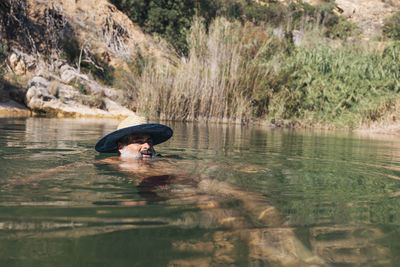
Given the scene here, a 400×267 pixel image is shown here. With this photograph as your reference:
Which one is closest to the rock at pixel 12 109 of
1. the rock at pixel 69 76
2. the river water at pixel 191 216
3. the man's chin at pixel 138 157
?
the rock at pixel 69 76

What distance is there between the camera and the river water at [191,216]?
1.36 meters

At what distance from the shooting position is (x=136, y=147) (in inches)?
130

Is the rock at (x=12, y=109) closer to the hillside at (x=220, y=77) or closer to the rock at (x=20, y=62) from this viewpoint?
the hillside at (x=220, y=77)

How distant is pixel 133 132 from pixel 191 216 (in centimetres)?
155

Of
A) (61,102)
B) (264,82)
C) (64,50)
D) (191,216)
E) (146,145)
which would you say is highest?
(64,50)

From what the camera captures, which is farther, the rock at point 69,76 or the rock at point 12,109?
the rock at point 69,76

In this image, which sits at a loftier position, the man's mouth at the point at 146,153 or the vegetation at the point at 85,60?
the vegetation at the point at 85,60

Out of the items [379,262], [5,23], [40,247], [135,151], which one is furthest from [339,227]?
[5,23]

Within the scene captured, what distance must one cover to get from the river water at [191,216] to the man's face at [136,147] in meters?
0.14

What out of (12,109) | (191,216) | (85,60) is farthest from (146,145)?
(85,60)

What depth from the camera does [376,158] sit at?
14.8ft

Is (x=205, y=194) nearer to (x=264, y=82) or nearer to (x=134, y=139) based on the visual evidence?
(x=134, y=139)

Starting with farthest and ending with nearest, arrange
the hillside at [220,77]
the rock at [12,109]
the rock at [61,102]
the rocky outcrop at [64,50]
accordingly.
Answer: the rocky outcrop at [64,50], the rock at [61,102], the rock at [12,109], the hillside at [220,77]

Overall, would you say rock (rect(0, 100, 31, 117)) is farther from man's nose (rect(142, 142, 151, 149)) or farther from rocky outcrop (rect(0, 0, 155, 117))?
man's nose (rect(142, 142, 151, 149))
